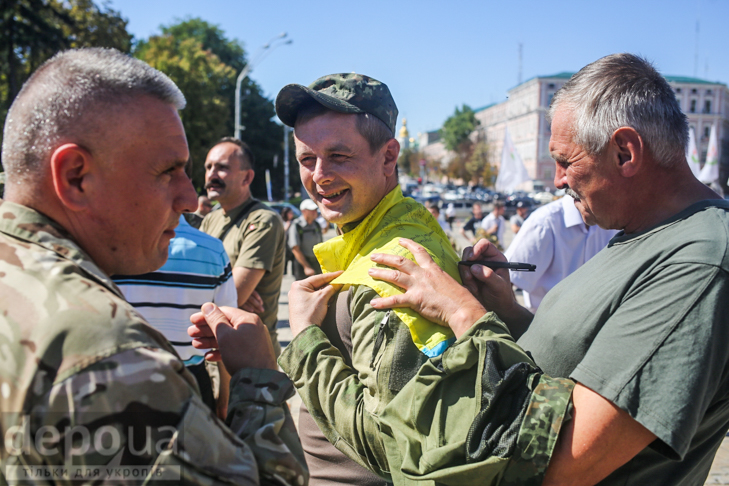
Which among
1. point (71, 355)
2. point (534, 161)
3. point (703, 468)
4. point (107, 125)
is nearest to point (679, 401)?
point (703, 468)

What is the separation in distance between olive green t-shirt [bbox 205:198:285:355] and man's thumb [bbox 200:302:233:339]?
2.67 meters

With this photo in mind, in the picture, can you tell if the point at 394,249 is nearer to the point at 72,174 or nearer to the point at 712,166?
the point at 72,174

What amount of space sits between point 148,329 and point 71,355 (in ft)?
0.50

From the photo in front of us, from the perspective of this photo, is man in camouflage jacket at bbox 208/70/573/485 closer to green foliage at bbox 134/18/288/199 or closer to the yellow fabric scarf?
the yellow fabric scarf

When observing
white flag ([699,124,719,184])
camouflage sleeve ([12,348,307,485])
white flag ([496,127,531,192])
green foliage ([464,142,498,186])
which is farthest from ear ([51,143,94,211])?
green foliage ([464,142,498,186])

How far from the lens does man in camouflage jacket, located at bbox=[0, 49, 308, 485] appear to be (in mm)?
998

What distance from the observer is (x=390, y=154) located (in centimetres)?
222

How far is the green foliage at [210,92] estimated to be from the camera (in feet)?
102

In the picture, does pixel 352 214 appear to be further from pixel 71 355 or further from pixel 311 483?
pixel 71 355

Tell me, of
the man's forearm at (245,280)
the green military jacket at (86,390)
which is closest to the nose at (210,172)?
the man's forearm at (245,280)

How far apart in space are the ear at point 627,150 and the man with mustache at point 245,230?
3.16 metres

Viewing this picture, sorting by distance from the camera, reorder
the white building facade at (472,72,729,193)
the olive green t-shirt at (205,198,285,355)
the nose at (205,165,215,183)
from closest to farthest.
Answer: the olive green t-shirt at (205,198,285,355)
the nose at (205,165,215,183)
the white building facade at (472,72,729,193)

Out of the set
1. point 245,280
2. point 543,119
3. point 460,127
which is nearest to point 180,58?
point 245,280

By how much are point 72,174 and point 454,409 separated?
112 centimetres
